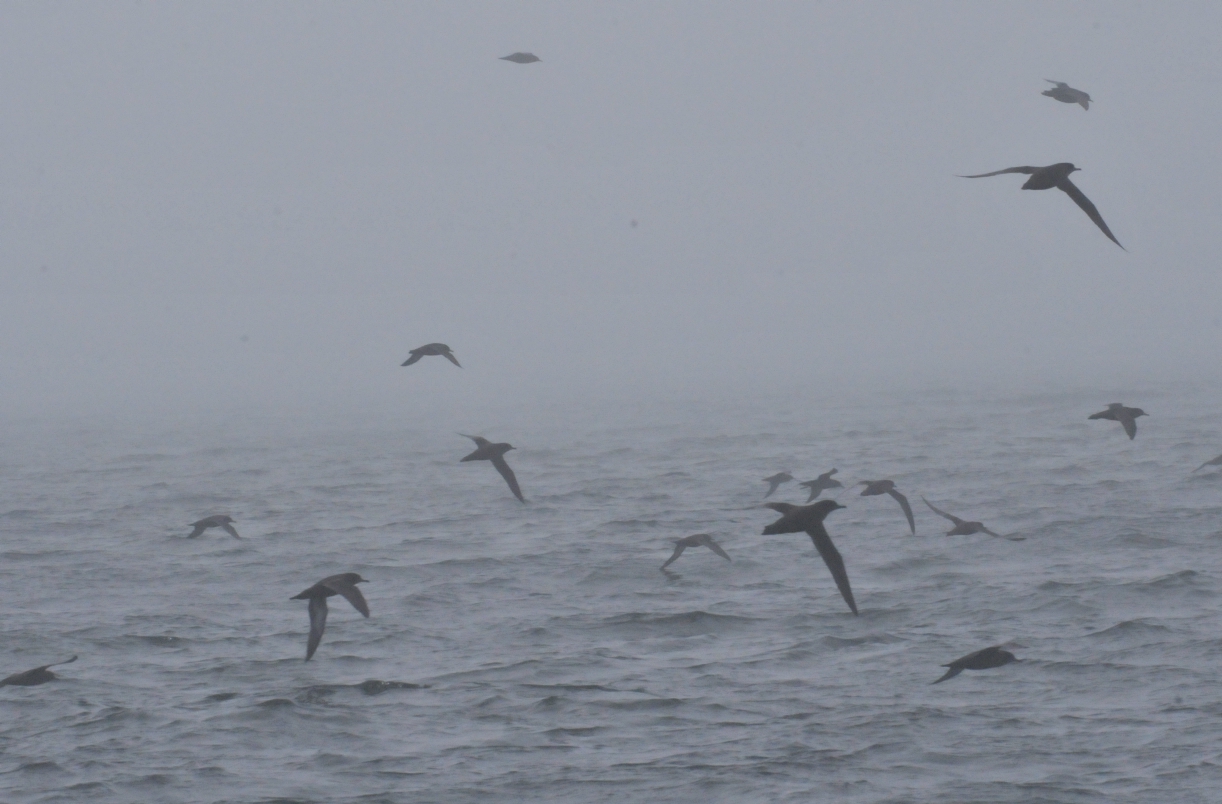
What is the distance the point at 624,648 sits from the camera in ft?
50.4

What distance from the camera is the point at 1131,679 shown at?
13.5 m

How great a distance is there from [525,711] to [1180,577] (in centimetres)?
900

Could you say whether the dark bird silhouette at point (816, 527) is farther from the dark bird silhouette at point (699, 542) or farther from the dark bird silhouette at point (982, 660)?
the dark bird silhouette at point (699, 542)

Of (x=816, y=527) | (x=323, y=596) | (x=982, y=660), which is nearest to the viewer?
(x=816, y=527)

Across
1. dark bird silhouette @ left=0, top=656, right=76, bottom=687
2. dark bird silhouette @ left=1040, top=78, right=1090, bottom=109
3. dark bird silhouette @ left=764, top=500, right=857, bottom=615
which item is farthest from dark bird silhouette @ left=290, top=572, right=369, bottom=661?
dark bird silhouette @ left=1040, top=78, right=1090, bottom=109

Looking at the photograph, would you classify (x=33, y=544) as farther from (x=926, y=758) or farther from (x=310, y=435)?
(x=310, y=435)

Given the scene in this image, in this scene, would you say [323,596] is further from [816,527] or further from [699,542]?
[699,542]

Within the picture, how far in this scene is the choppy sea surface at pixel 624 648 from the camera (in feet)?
37.2

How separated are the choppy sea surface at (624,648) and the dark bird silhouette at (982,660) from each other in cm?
32

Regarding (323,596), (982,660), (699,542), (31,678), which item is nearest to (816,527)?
(982,660)

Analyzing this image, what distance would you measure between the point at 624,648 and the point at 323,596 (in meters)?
3.40

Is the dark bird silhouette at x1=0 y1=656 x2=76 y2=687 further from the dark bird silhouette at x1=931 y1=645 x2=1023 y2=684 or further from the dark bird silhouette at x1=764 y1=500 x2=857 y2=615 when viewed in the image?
the dark bird silhouette at x1=931 y1=645 x2=1023 y2=684

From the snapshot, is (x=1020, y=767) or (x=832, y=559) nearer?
(x=1020, y=767)

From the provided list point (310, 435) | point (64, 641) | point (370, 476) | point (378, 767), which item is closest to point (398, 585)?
point (64, 641)
